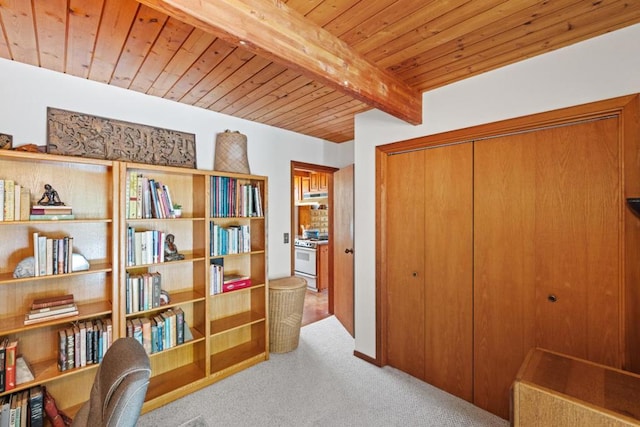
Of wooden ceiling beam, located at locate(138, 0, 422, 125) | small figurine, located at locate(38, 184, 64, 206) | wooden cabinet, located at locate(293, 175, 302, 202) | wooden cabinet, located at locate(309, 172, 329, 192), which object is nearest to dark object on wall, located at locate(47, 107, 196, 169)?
small figurine, located at locate(38, 184, 64, 206)

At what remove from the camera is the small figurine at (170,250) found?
2238 mm

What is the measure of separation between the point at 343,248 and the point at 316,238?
2041 millimetres

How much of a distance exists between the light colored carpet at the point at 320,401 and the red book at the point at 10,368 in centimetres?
74

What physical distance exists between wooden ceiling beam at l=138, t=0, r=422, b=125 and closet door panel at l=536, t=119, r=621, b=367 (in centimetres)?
112

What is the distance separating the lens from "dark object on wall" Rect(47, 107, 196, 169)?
6.43 feet

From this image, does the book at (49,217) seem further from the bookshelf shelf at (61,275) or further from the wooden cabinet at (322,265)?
the wooden cabinet at (322,265)

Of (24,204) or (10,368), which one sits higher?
(24,204)

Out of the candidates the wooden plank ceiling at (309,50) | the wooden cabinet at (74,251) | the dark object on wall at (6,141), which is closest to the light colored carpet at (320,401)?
the wooden cabinet at (74,251)

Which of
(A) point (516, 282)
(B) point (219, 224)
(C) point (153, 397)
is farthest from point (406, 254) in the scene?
(C) point (153, 397)

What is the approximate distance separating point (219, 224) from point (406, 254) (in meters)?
1.71

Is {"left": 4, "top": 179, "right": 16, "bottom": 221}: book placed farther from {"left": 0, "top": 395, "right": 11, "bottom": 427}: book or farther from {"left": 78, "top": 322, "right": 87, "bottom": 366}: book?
{"left": 0, "top": 395, "right": 11, "bottom": 427}: book

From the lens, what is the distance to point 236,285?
8.55 feet

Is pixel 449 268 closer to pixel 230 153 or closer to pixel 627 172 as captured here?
pixel 627 172

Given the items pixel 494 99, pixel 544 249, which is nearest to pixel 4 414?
→ pixel 544 249
